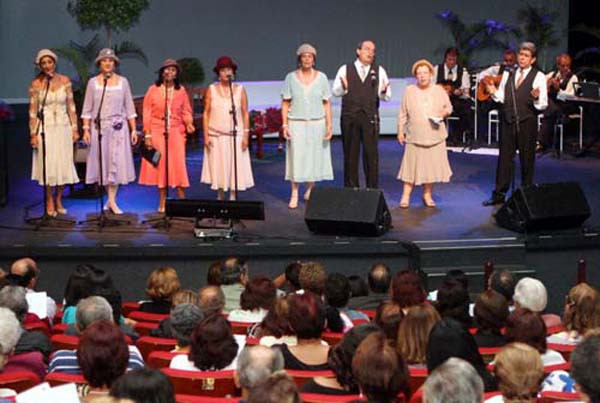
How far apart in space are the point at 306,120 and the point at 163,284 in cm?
414

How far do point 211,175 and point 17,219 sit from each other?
183 cm

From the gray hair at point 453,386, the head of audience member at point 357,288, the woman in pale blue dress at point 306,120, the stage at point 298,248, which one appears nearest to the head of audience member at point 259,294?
the head of audience member at point 357,288

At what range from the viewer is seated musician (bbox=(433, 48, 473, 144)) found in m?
15.2

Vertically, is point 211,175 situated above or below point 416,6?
below

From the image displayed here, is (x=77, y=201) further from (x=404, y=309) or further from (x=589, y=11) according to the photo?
(x=589, y=11)

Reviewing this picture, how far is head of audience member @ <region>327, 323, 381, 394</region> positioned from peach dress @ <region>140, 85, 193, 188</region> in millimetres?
5608

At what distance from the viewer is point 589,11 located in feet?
61.7

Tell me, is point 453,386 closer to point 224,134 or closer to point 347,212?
point 347,212

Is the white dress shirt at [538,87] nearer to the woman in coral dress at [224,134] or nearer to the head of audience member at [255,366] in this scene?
the woman in coral dress at [224,134]

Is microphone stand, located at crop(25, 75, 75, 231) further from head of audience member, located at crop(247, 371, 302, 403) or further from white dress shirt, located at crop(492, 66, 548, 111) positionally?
head of audience member, located at crop(247, 371, 302, 403)

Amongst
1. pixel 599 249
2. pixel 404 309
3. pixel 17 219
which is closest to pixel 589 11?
pixel 599 249

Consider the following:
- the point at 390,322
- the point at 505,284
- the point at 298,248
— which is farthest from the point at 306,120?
the point at 390,322

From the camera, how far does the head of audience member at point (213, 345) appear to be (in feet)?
16.8

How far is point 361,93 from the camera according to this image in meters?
10.6
